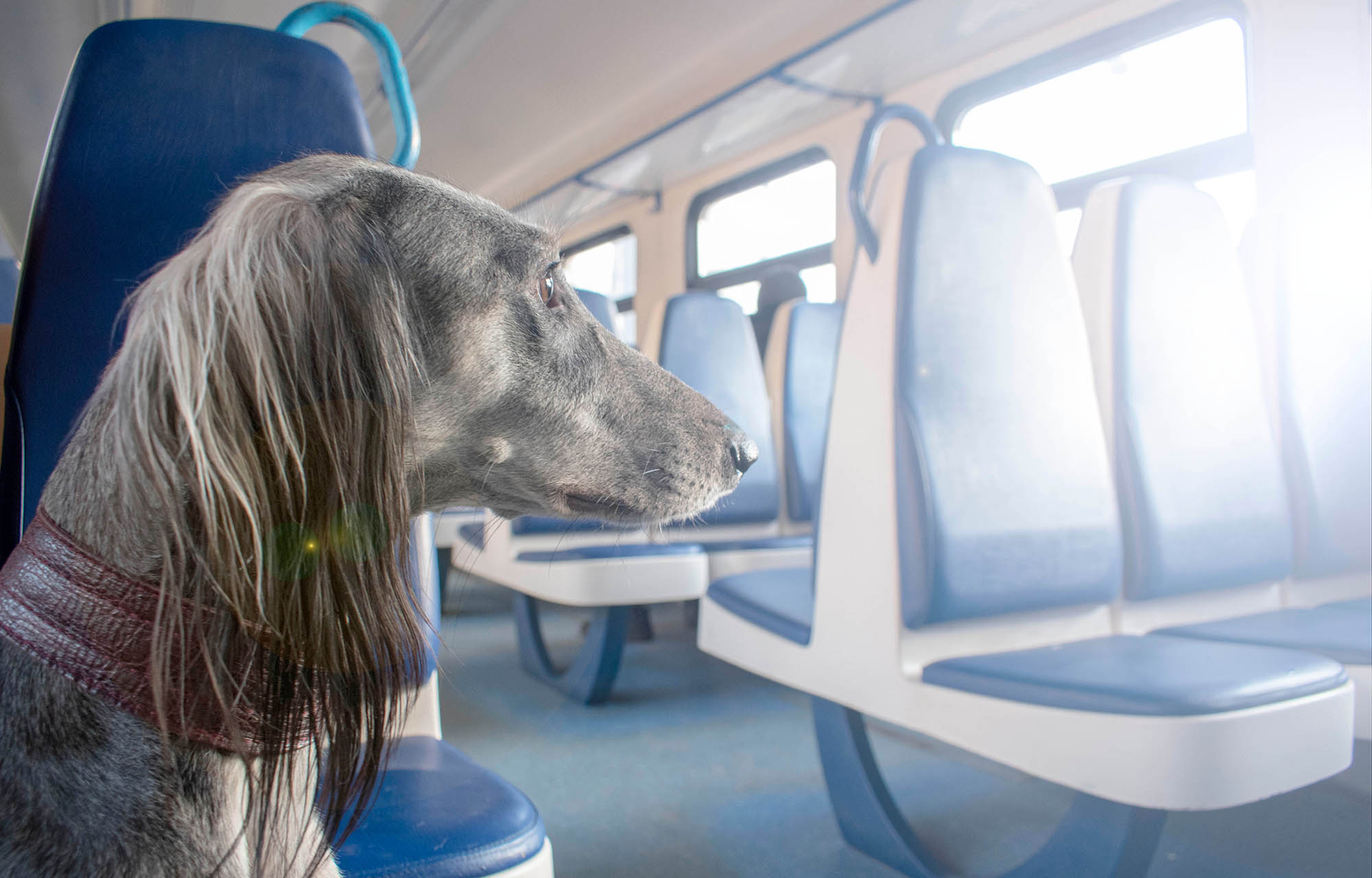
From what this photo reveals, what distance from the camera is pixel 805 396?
3.33 metres

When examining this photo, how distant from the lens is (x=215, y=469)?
0.56 metres

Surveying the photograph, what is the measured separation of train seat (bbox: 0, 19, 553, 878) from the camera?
879 millimetres

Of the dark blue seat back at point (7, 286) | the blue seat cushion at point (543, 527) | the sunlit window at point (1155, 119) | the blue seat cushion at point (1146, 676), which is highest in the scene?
the sunlit window at point (1155, 119)

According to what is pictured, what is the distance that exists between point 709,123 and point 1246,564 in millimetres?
5132

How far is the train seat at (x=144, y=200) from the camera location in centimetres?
88

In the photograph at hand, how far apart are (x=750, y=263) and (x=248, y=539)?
19.9 feet

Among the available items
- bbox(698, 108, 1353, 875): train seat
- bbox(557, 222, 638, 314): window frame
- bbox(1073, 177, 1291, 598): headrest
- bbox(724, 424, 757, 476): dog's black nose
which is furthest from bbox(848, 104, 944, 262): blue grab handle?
bbox(557, 222, 638, 314): window frame

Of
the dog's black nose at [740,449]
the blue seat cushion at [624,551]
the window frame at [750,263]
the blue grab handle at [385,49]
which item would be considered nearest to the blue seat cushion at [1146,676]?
the dog's black nose at [740,449]

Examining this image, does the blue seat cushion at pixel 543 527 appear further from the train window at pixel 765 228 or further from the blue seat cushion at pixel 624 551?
the train window at pixel 765 228

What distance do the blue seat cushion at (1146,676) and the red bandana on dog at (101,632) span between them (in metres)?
0.95

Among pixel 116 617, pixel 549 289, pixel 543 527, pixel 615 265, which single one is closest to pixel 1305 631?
pixel 549 289

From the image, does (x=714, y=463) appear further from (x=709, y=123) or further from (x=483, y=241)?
(x=709, y=123)

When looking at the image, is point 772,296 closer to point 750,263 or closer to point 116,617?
point 750,263

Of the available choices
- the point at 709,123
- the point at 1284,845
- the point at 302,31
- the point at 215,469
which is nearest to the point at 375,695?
the point at 215,469
